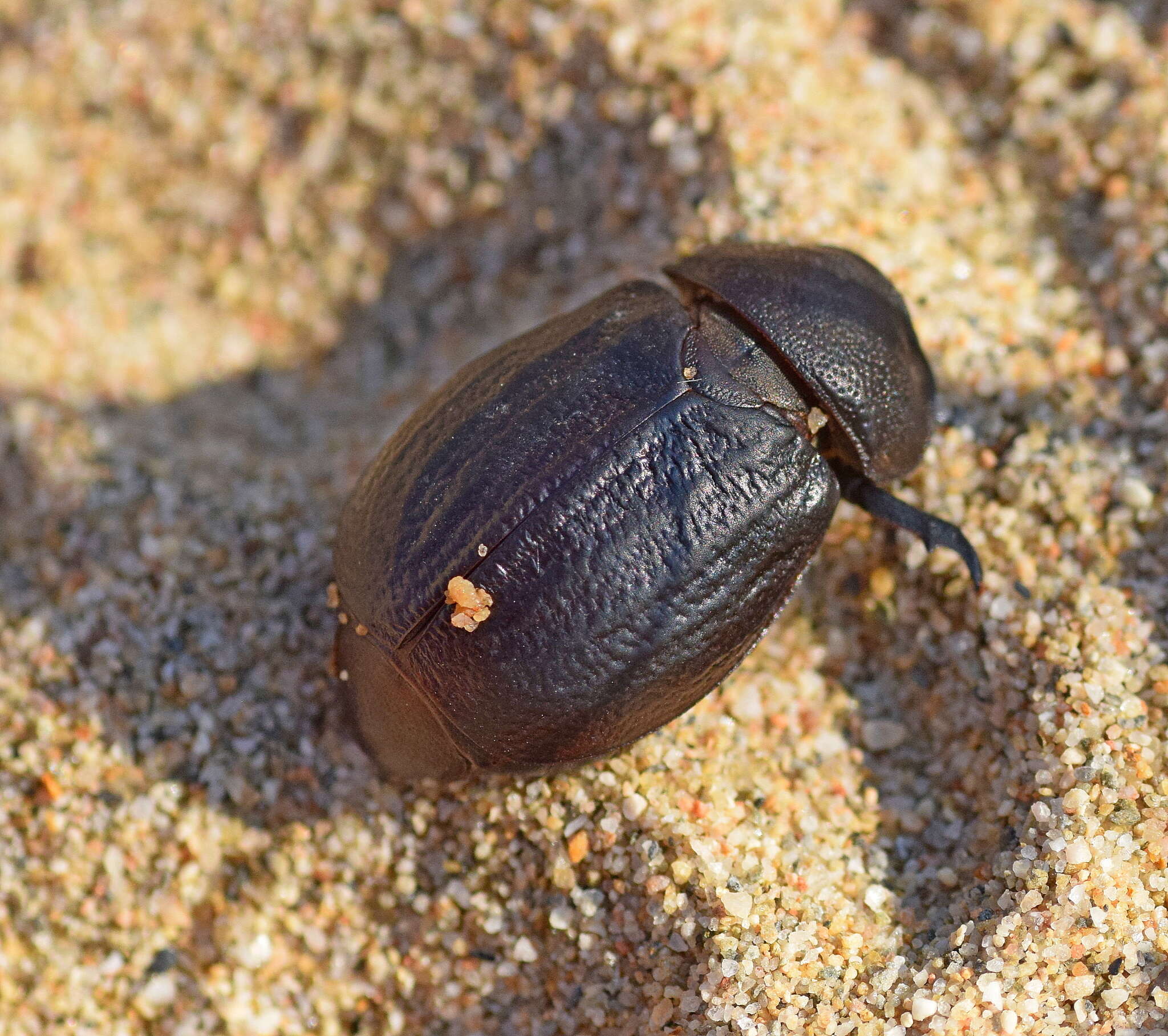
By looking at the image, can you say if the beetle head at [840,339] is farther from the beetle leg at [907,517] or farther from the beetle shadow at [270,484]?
the beetle shadow at [270,484]

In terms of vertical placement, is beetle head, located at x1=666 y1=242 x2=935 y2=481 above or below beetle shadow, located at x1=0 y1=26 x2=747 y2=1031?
above

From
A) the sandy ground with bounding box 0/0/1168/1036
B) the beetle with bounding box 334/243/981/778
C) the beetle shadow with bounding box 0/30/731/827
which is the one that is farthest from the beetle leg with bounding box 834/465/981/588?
the beetle shadow with bounding box 0/30/731/827

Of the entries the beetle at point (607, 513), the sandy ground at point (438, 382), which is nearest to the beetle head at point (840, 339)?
the beetle at point (607, 513)

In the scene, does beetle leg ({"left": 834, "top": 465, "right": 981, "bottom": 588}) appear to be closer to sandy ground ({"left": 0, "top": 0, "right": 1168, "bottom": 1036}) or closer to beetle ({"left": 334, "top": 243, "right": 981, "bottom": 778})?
beetle ({"left": 334, "top": 243, "right": 981, "bottom": 778})

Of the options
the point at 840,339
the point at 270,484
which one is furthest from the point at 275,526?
the point at 840,339

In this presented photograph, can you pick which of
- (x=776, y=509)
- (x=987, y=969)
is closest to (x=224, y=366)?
(x=776, y=509)

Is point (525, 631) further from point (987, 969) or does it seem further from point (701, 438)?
point (987, 969)
